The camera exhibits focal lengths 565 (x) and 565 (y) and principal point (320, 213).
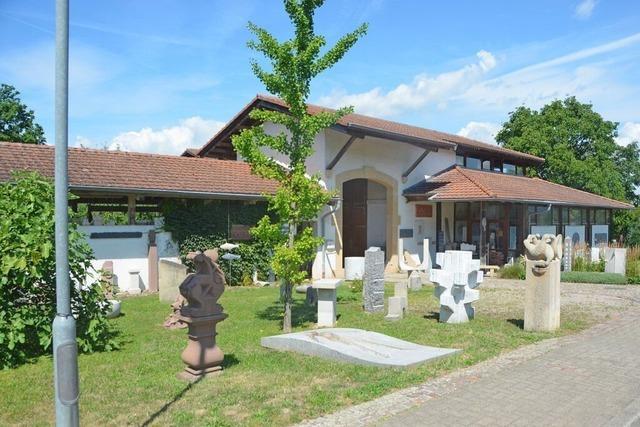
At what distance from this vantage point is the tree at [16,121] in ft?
102

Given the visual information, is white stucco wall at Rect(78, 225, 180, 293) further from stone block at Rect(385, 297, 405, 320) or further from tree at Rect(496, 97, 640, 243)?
tree at Rect(496, 97, 640, 243)

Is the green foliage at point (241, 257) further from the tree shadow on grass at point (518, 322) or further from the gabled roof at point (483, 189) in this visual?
the tree shadow on grass at point (518, 322)

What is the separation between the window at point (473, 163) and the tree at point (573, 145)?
10265mm

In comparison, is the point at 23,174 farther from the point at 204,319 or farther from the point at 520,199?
the point at 520,199

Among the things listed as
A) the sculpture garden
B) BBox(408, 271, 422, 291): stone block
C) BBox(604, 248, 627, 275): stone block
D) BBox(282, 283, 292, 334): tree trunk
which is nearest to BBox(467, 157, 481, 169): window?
BBox(604, 248, 627, 275): stone block

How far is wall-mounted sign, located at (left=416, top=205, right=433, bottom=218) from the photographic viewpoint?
21.2 meters

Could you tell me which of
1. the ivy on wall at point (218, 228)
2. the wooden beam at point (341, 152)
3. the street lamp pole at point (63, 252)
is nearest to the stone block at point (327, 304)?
the ivy on wall at point (218, 228)

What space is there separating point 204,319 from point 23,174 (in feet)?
13.5

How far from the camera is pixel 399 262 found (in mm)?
20469

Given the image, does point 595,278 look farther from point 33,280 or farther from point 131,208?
point 33,280

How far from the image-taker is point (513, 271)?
1847 centimetres

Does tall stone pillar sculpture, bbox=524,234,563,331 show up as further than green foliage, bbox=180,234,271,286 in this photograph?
No

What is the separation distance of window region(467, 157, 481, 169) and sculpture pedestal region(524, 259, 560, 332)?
15239 millimetres

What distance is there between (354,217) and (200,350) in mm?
16085
